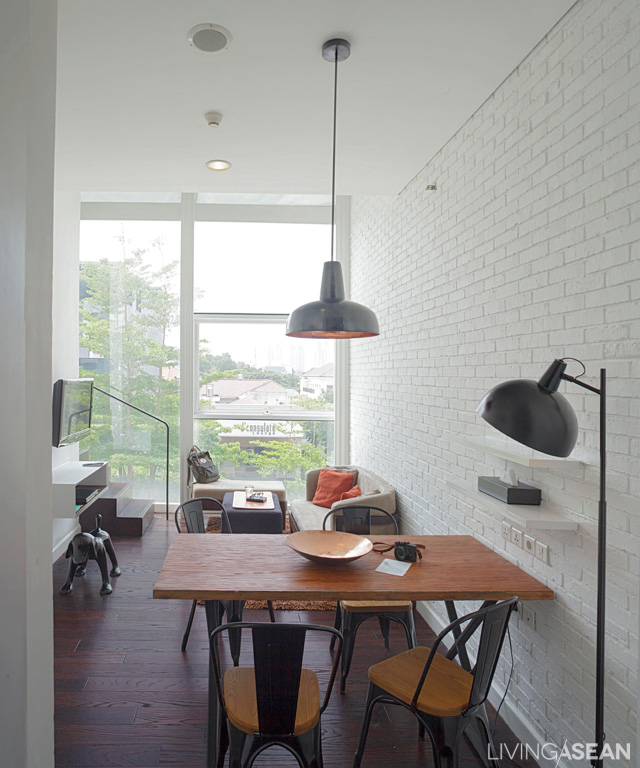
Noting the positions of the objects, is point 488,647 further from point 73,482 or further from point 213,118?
point 73,482

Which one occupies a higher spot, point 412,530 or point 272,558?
point 272,558

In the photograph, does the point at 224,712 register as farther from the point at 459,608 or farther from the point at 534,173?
the point at 534,173

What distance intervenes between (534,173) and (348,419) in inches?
174

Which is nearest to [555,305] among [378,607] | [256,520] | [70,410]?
[378,607]

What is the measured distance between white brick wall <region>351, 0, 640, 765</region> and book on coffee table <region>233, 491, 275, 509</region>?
170cm

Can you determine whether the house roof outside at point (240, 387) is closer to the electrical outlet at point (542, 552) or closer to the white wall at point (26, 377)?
the electrical outlet at point (542, 552)

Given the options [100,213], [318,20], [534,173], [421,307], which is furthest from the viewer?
[100,213]

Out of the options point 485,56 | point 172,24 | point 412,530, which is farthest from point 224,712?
point 485,56

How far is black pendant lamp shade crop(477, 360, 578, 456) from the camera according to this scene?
1.62m

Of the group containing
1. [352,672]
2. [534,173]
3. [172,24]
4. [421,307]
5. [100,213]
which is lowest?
[352,672]

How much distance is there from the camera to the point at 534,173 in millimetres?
2348

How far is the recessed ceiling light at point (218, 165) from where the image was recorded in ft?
12.0

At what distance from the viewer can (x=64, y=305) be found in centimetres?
482

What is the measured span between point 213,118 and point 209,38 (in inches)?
28.2
